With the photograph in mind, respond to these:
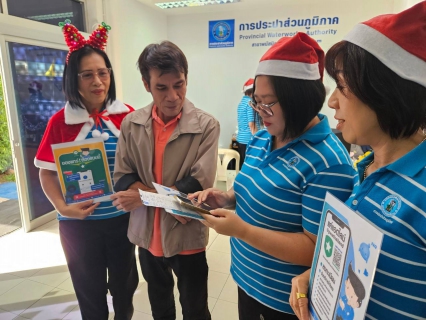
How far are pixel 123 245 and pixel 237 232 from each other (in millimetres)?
908

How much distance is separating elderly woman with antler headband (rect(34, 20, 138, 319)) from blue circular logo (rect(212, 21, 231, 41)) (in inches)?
178

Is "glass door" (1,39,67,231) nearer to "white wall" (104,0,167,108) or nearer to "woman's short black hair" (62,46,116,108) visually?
"white wall" (104,0,167,108)

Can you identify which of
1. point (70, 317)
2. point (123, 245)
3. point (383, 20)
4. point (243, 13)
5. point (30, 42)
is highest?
point (243, 13)

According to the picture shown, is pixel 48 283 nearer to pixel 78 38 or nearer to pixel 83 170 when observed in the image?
pixel 83 170

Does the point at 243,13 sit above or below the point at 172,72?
above

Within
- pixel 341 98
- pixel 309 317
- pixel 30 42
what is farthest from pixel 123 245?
pixel 30 42

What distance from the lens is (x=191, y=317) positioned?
→ 149 centimetres

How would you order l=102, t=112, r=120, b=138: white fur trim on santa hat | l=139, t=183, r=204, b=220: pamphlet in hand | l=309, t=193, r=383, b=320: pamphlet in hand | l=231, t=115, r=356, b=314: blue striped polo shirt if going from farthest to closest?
l=102, t=112, r=120, b=138: white fur trim on santa hat < l=139, t=183, r=204, b=220: pamphlet in hand < l=231, t=115, r=356, b=314: blue striped polo shirt < l=309, t=193, r=383, b=320: pamphlet in hand

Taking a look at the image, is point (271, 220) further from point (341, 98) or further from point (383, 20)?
point (383, 20)

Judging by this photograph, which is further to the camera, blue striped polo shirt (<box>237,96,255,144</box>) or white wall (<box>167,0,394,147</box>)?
white wall (<box>167,0,394,147</box>)

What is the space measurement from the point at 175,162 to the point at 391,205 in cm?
90

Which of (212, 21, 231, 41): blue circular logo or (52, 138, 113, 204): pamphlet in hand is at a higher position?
(212, 21, 231, 41): blue circular logo

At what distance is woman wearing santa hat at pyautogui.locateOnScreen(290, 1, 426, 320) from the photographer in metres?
0.60

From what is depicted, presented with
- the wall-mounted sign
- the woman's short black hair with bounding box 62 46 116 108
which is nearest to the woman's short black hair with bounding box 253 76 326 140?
the woman's short black hair with bounding box 62 46 116 108
